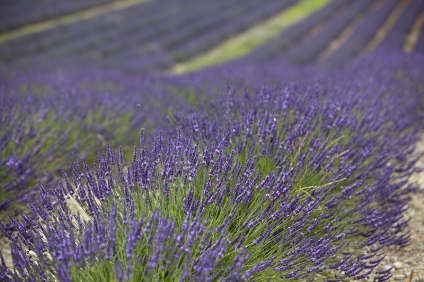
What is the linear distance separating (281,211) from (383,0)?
23251 millimetres

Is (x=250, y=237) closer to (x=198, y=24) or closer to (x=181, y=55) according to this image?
(x=181, y=55)

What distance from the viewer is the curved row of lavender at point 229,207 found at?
1.52 meters

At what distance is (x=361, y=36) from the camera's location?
14.2m

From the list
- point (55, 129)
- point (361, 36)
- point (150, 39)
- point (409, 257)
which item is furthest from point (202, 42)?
point (409, 257)

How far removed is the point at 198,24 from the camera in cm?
1620

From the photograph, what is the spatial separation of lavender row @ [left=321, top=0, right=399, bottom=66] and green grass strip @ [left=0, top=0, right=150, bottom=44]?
1004 cm

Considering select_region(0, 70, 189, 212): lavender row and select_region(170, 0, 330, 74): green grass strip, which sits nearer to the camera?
select_region(0, 70, 189, 212): lavender row

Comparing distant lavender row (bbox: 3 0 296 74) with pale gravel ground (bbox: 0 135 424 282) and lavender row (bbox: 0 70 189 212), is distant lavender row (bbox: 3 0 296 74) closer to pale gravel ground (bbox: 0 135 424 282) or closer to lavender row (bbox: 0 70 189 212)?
lavender row (bbox: 0 70 189 212)

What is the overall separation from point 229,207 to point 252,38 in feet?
47.8

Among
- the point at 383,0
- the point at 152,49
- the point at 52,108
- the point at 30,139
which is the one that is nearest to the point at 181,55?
the point at 152,49

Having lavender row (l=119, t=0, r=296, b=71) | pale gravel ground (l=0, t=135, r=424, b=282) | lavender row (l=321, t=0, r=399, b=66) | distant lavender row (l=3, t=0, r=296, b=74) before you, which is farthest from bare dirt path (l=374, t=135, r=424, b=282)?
distant lavender row (l=3, t=0, r=296, b=74)

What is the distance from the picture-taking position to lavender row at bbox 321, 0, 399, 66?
11367 millimetres

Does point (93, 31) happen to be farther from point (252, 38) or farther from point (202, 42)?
point (252, 38)

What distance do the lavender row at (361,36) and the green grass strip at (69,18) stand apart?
1004 cm
